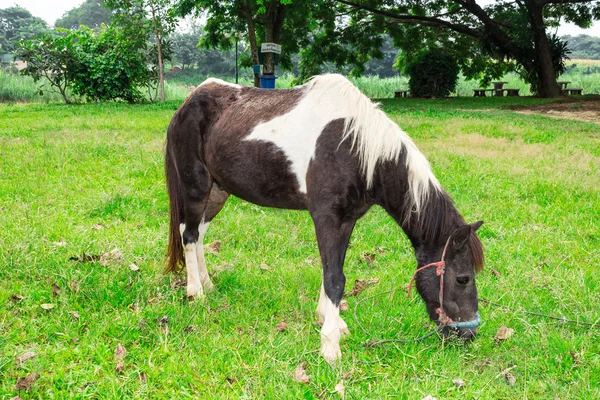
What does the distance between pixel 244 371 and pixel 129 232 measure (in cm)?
278

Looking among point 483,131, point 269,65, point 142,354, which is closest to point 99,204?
point 142,354

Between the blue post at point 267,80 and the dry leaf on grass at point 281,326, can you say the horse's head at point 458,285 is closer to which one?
the dry leaf on grass at point 281,326

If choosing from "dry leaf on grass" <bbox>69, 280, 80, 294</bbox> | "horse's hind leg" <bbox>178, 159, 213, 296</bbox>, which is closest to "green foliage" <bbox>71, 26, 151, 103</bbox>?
"horse's hind leg" <bbox>178, 159, 213, 296</bbox>

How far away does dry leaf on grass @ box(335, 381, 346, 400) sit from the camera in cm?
280

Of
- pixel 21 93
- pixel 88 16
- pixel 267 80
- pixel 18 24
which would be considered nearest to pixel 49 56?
pixel 21 93

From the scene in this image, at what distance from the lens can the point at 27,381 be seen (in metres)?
2.84

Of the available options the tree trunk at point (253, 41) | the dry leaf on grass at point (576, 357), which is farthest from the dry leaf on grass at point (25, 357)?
the tree trunk at point (253, 41)

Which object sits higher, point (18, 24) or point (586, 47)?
point (586, 47)

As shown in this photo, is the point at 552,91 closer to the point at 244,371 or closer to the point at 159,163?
the point at 159,163

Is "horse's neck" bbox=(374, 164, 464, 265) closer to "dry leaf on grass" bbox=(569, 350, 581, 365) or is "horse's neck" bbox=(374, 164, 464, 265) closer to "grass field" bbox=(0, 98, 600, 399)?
"grass field" bbox=(0, 98, 600, 399)

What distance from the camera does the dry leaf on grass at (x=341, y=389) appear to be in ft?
9.19

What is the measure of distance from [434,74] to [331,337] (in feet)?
79.5

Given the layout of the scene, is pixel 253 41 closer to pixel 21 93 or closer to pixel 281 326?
pixel 21 93

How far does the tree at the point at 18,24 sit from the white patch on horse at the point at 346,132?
196ft
